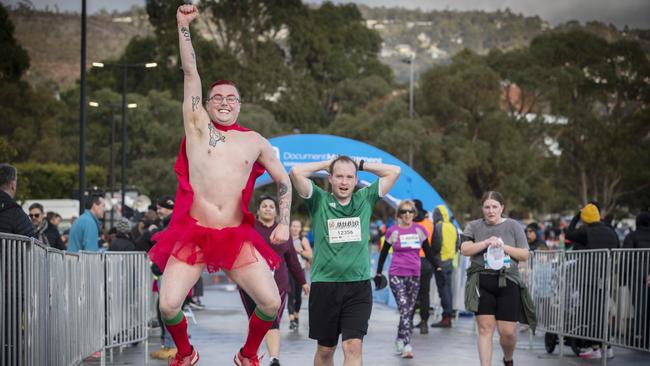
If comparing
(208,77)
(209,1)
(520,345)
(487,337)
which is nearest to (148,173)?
(208,77)

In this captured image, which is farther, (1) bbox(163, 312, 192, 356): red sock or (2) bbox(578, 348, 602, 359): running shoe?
(2) bbox(578, 348, 602, 359): running shoe

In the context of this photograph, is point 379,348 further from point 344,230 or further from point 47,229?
point 344,230

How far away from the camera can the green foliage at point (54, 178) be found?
66938mm

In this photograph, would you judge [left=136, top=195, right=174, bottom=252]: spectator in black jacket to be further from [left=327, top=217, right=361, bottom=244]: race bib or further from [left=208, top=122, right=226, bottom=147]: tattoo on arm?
[left=208, top=122, right=226, bottom=147]: tattoo on arm

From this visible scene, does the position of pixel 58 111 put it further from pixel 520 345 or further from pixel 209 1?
pixel 520 345

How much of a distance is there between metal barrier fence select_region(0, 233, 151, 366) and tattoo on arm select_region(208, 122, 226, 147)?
4.84 ft

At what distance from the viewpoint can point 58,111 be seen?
261ft

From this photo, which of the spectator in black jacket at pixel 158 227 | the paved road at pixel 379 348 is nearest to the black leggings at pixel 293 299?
the paved road at pixel 379 348

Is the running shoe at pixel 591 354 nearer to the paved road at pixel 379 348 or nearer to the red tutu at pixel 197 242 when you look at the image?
the paved road at pixel 379 348

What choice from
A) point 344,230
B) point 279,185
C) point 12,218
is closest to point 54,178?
point 12,218

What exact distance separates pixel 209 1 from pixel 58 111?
1286cm

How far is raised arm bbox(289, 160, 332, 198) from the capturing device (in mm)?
9609

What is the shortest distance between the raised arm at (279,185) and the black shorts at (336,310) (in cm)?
103

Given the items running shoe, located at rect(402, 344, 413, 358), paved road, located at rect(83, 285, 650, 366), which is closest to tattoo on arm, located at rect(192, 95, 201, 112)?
paved road, located at rect(83, 285, 650, 366)
